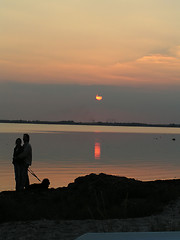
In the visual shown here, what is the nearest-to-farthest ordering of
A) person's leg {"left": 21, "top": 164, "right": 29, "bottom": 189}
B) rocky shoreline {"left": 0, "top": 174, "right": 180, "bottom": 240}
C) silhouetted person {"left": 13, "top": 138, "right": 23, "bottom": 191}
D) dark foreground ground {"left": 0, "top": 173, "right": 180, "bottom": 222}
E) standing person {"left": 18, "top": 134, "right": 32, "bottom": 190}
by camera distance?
rocky shoreline {"left": 0, "top": 174, "right": 180, "bottom": 240}, dark foreground ground {"left": 0, "top": 173, "right": 180, "bottom": 222}, standing person {"left": 18, "top": 134, "right": 32, "bottom": 190}, silhouetted person {"left": 13, "top": 138, "right": 23, "bottom": 191}, person's leg {"left": 21, "top": 164, "right": 29, "bottom": 189}

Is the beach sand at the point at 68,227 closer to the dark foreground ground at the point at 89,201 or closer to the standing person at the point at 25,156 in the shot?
the dark foreground ground at the point at 89,201

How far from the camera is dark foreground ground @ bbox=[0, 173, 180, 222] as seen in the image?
10.7 metres

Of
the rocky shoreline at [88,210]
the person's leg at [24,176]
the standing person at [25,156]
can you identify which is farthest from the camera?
the person's leg at [24,176]

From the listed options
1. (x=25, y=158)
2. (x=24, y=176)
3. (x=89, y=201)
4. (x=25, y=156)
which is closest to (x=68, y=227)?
(x=89, y=201)

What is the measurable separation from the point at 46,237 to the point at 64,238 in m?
0.43

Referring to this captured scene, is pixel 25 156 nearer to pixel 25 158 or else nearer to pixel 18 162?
pixel 25 158

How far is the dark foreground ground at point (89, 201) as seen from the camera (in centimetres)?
1070

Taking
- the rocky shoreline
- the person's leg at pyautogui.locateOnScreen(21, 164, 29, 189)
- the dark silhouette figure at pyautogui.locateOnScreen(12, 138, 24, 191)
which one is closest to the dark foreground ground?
the rocky shoreline

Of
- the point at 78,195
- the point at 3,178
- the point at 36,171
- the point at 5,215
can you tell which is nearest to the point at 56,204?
the point at 78,195

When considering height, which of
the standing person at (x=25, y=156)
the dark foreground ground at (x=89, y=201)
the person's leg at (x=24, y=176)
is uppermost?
the standing person at (x=25, y=156)

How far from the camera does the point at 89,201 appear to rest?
12664 millimetres

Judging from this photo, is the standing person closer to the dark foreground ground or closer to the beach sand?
the dark foreground ground

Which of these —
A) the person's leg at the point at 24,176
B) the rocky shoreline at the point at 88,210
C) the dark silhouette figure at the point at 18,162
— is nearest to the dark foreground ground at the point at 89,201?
the rocky shoreline at the point at 88,210

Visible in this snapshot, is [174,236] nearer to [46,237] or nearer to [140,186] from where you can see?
[46,237]
